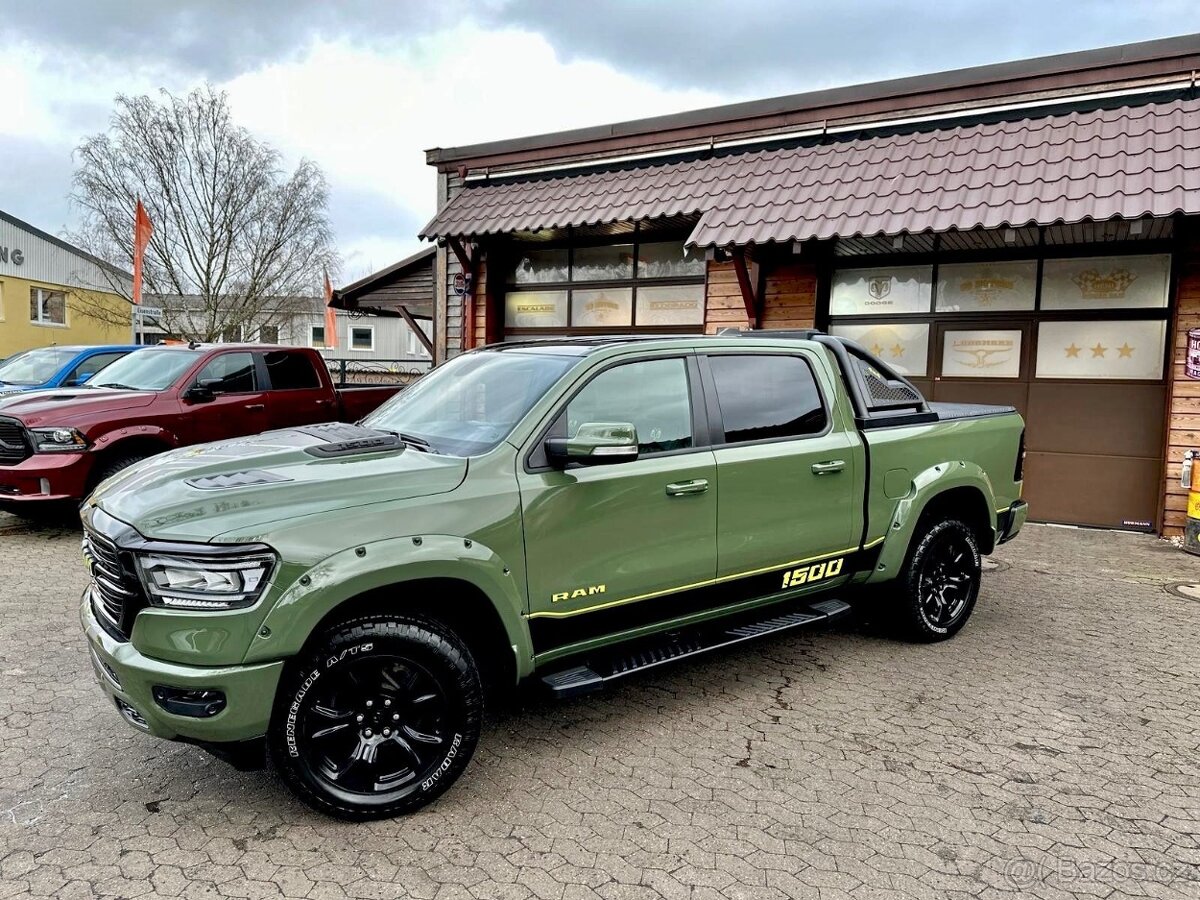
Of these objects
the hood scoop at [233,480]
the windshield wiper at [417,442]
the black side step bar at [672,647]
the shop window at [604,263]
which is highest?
the shop window at [604,263]

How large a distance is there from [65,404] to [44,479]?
760mm

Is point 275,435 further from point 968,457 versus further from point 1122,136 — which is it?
point 1122,136

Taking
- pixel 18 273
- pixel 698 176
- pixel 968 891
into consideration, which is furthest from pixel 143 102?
pixel 968 891

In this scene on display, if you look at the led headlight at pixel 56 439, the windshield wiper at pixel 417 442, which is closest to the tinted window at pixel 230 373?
the led headlight at pixel 56 439

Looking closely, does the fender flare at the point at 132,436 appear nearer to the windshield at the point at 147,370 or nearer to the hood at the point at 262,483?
the windshield at the point at 147,370

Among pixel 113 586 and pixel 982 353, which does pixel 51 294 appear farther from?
pixel 113 586

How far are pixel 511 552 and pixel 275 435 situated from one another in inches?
61.2

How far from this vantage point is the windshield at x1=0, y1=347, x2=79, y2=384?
11.6 m

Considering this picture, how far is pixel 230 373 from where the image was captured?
859cm

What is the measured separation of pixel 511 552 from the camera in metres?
3.18

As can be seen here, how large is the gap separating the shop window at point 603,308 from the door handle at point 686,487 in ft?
25.1

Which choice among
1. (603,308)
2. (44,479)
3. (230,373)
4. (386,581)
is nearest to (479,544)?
(386,581)

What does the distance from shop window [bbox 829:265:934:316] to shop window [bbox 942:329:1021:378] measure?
0.52m

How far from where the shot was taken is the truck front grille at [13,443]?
7.10 meters
